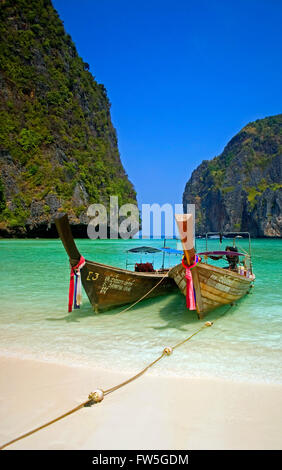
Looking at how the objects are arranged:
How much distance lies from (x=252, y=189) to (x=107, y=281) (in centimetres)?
11416

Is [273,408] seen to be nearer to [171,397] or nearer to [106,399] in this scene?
[171,397]

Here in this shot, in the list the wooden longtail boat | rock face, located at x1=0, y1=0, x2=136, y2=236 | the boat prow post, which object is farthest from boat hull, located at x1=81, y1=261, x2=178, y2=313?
rock face, located at x1=0, y1=0, x2=136, y2=236

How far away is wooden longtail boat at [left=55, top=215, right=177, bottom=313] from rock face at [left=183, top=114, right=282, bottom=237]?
285ft

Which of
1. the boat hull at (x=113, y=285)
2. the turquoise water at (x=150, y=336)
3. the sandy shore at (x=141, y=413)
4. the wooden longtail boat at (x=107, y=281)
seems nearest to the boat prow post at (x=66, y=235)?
the wooden longtail boat at (x=107, y=281)

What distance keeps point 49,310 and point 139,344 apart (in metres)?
3.71

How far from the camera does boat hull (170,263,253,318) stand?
6457 mm

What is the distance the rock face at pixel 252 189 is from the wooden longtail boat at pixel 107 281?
86856 mm

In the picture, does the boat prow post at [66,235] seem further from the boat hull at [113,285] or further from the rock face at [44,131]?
the rock face at [44,131]

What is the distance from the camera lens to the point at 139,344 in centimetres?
573

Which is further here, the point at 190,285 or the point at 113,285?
the point at 113,285

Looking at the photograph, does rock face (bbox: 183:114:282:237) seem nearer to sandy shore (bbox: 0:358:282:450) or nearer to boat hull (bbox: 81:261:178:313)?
boat hull (bbox: 81:261:178:313)

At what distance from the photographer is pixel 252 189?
11112 cm

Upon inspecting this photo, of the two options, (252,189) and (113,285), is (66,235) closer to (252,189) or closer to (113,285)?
(113,285)

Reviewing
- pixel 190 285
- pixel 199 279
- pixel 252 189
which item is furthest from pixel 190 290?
pixel 252 189
